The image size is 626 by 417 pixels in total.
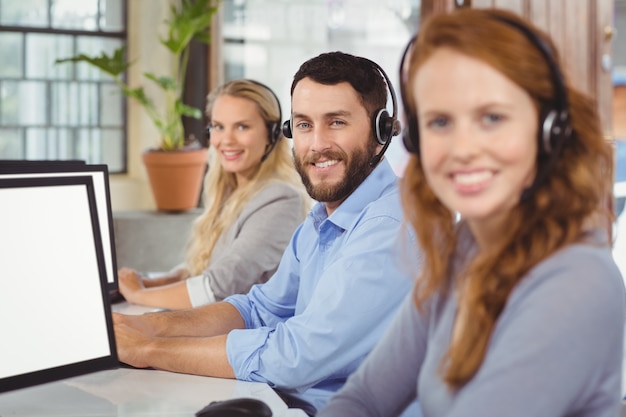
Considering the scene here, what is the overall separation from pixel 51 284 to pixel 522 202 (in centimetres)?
76

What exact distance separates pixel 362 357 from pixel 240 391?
245 millimetres

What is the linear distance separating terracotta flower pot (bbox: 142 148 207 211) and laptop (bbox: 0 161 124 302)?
3.12 meters

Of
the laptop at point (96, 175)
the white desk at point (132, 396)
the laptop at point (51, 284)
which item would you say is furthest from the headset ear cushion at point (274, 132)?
the laptop at point (51, 284)

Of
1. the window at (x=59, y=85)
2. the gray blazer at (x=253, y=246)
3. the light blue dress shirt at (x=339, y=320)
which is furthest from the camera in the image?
the window at (x=59, y=85)

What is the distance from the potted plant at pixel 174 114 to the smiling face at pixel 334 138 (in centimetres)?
337

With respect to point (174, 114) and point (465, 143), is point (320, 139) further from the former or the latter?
point (174, 114)

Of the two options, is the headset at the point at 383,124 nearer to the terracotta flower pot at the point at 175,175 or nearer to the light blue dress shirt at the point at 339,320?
the light blue dress shirt at the point at 339,320

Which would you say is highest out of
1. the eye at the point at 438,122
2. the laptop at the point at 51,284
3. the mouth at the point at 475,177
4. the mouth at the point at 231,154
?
the eye at the point at 438,122

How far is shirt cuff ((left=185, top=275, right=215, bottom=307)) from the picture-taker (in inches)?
107

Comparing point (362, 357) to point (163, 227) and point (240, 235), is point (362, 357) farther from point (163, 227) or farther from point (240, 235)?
point (163, 227)

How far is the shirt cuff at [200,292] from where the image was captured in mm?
2730

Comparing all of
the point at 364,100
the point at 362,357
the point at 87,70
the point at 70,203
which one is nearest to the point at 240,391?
the point at 362,357

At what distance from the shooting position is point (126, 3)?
586 centimetres

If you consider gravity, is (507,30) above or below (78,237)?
above
